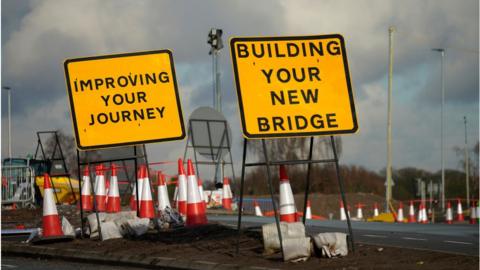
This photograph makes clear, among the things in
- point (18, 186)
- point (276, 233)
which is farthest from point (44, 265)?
point (18, 186)

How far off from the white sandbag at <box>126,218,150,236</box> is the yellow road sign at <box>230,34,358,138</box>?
147 inches

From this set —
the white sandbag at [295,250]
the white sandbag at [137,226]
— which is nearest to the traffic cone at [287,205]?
the white sandbag at [295,250]

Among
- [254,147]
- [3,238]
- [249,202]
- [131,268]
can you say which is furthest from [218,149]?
[254,147]

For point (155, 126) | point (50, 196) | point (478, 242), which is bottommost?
point (478, 242)

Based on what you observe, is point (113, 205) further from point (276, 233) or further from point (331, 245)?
point (331, 245)

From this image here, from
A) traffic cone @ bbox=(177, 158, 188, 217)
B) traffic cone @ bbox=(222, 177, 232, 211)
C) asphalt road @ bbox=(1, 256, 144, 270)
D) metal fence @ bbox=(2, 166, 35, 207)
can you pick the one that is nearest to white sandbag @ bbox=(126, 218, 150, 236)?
asphalt road @ bbox=(1, 256, 144, 270)

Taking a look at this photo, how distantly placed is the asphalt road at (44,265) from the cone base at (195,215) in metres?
2.70

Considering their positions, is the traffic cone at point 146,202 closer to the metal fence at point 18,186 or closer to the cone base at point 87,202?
the cone base at point 87,202

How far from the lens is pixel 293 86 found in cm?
1073

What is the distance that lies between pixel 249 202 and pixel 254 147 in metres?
26.7

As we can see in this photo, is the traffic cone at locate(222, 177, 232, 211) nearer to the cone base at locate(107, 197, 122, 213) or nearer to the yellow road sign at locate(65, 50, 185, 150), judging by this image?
the cone base at locate(107, 197, 122, 213)

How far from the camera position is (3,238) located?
15.8 meters

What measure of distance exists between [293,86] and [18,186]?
16.8 metres

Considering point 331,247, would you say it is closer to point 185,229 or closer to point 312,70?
point 312,70
